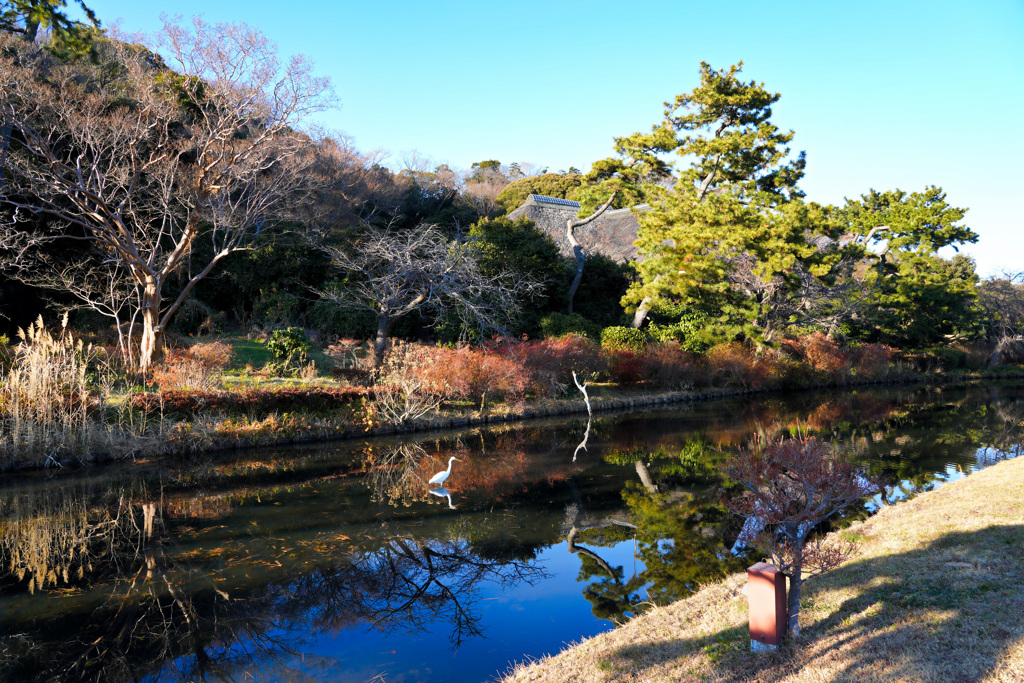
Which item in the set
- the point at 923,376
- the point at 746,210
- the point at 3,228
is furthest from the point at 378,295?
the point at 923,376

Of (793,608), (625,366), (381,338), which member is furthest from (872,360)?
(793,608)

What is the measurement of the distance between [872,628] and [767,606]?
2.40 ft

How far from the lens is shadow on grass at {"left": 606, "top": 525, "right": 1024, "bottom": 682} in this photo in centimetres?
339

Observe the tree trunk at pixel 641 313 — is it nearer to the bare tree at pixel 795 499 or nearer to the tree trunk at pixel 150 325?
the tree trunk at pixel 150 325

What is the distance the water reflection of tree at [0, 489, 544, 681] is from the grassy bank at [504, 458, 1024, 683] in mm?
1553

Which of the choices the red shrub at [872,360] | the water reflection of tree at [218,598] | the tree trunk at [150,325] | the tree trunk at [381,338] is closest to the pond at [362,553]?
the water reflection of tree at [218,598]

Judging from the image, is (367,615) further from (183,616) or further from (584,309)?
(584,309)

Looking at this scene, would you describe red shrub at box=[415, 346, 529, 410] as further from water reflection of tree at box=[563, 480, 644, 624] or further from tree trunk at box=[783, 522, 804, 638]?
tree trunk at box=[783, 522, 804, 638]

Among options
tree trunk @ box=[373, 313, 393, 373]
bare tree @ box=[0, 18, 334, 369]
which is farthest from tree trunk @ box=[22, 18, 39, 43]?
tree trunk @ box=[373, 313, 393, 373]

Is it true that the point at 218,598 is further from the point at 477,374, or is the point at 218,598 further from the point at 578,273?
the point at 578,273

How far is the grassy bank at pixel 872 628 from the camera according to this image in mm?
3428

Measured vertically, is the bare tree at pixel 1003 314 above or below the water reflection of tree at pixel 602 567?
above

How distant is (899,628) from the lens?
12.5ft

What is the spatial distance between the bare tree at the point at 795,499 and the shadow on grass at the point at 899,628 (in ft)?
1.07
